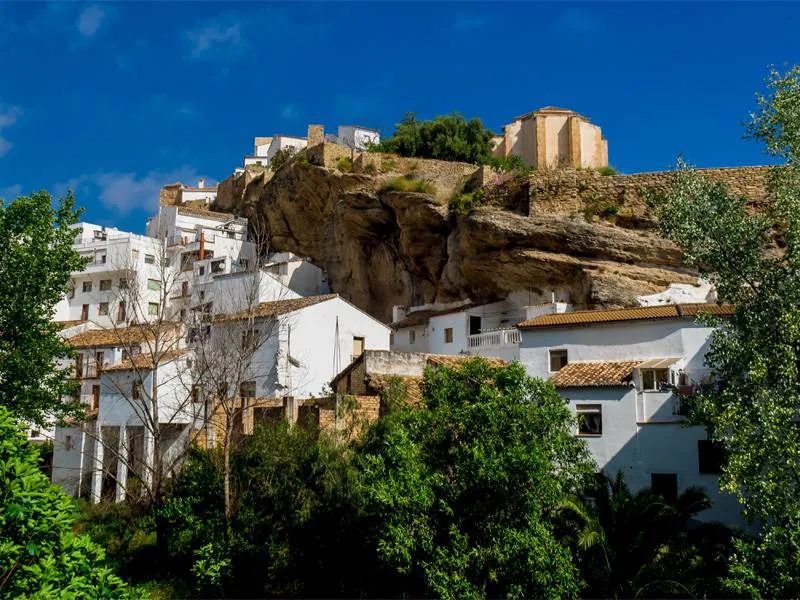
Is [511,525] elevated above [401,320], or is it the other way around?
[401,320]

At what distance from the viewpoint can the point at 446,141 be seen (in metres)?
42.6

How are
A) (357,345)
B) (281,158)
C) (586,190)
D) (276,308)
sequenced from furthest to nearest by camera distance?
1. (281,158)
2. (586,190)
3. (357,345)
4. (276,308)

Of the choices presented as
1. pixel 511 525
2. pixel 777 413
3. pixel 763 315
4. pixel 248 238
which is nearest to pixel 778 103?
pixel 763 315

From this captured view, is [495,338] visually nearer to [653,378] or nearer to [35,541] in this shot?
[653,378]

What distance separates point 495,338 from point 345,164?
52.9 feet

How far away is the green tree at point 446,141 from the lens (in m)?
42.5

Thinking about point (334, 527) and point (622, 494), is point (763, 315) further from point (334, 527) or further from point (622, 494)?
point (334, 527)

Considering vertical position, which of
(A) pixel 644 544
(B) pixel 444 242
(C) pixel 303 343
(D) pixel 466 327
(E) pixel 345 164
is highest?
(E) pixel 345 164

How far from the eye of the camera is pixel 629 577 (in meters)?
16.2

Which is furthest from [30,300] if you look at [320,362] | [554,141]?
[554,141]

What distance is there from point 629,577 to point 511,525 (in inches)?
137

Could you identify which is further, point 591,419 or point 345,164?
point 345,164

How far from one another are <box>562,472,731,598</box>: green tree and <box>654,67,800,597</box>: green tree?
1.74 metres

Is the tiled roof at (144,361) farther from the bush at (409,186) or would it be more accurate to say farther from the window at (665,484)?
the window at (665,484)
